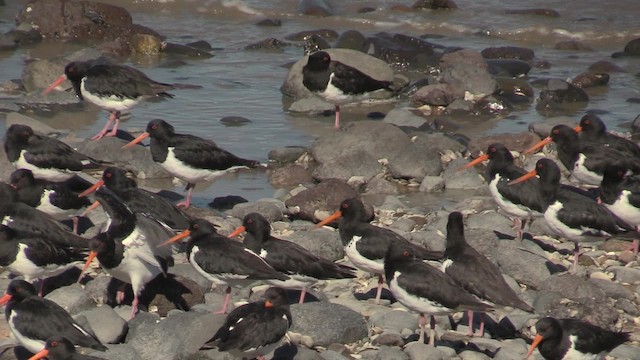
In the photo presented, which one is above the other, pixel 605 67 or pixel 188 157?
pixel 188 157

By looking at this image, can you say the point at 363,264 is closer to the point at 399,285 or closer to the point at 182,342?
the point at 399,285

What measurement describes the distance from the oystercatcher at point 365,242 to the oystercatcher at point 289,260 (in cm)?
15

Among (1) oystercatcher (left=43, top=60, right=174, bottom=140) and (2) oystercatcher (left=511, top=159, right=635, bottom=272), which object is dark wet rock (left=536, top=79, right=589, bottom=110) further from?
(2) oystercatcher (left=511, top=159, right=635, bottom=272)

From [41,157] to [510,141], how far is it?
5.03 meters

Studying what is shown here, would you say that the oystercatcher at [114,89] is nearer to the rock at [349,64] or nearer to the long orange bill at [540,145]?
the rock at [349,64]

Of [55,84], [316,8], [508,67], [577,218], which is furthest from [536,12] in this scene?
[577,218]

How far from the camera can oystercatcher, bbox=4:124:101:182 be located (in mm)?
9859

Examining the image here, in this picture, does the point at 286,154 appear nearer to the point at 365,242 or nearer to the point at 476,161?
the point at 476,161

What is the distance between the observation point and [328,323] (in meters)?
7.40

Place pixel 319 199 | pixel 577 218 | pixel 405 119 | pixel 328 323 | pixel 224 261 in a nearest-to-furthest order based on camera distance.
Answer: pixel 328 323 → pixel 224 261 → pixel 577 218 → pixel 319 199 → pixel 405 119

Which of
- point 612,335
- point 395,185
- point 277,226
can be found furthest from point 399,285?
point 395,185

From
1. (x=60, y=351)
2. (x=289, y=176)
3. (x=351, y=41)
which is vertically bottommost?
(x=351, y=41)

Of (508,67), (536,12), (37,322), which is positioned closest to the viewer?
(37,322)

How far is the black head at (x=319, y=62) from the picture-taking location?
13.6 metres
